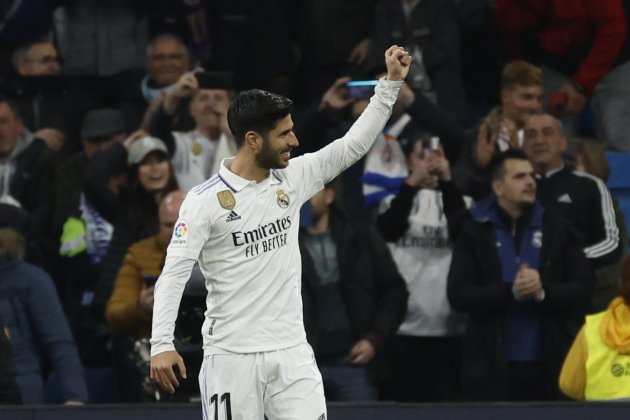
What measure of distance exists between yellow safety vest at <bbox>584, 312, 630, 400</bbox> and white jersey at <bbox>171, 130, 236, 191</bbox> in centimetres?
263

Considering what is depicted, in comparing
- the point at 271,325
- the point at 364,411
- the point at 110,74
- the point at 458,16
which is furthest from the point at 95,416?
the point at 458,16

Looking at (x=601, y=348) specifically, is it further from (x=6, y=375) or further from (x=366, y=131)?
(x=6, y=375)

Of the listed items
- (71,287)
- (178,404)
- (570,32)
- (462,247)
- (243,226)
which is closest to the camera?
(243,226)

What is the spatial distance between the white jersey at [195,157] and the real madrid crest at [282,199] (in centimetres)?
294

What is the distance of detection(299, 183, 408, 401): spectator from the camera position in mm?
8242

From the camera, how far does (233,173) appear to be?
6.09 m

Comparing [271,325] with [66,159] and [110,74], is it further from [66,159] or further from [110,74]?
[110,74]

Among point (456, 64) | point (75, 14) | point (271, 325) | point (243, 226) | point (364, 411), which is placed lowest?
point (364, 411)

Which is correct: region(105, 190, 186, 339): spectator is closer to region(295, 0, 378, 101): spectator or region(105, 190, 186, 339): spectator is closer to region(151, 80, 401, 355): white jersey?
region(295, 0, 378, 101): spectator

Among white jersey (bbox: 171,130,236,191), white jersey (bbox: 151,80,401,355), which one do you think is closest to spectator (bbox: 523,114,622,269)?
white jersey (bbox: 171,130,236,191)

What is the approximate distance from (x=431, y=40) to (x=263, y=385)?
412 centimetres

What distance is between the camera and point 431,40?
9.65 metres

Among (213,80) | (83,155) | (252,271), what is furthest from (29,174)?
(252,271)

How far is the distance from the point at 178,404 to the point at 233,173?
1.94 metres
